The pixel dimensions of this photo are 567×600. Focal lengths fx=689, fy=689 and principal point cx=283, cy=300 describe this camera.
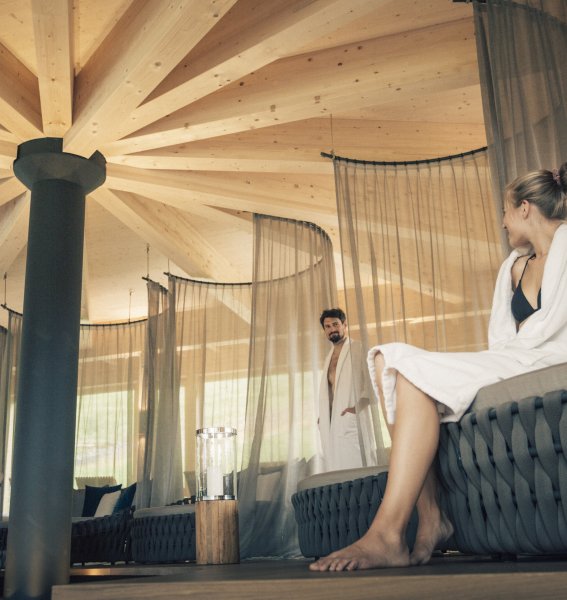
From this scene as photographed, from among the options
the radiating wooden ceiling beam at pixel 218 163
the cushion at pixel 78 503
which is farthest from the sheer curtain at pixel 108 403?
the radiating wooden ceiling beam at pixel 218 163

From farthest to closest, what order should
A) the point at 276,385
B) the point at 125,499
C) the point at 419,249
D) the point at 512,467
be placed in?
1. the point at 125,499
2. the point at 276,385
3. the point at 419,249
4. the point at 512,467

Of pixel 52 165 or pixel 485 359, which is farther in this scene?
pixel 52 165

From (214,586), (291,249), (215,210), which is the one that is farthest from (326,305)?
(214,586)

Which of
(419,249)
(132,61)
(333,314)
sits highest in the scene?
(132,61)

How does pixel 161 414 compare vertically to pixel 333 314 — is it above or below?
below

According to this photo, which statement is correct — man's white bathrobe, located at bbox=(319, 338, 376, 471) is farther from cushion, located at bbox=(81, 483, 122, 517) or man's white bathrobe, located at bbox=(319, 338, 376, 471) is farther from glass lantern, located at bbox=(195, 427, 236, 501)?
cushion, located at bbox=(81, 483, 122, 517)

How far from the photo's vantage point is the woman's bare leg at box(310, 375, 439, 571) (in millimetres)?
1373

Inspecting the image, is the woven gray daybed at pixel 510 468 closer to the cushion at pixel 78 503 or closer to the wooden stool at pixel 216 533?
the wooden stool at pixel 216 533

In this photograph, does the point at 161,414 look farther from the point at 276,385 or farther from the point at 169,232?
the point at 169,232

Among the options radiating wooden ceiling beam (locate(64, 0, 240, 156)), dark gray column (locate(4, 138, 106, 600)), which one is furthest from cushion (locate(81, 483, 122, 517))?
radiating wooden ceiling beam (locate(64, 0, 240, 156))

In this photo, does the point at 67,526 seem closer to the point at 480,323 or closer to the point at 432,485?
the point at 480,323

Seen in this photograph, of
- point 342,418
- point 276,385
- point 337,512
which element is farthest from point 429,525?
point 276,385

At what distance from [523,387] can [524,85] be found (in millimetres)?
1979

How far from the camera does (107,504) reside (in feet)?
22.8
